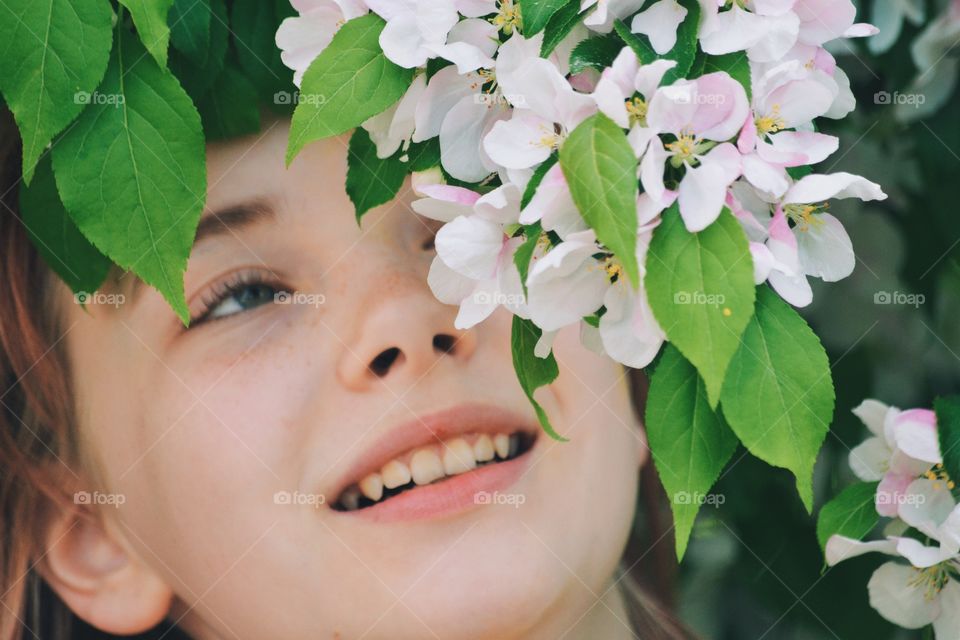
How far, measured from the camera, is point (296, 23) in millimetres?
767

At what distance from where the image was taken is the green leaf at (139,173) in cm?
75

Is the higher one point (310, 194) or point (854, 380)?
point (310, 194)

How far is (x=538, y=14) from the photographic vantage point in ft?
2.10

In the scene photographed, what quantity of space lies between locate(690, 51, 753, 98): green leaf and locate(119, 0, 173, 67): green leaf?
33cm

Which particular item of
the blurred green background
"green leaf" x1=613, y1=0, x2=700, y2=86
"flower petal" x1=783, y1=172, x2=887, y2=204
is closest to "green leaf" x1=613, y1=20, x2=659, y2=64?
A: "green leaf" x1=613, y1=0, x2=700, y2=86

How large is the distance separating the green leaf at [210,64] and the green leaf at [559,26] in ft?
1.06

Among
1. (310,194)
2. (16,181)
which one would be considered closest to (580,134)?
(310,194)

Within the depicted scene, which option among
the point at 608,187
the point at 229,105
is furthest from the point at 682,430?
the point at 229,105

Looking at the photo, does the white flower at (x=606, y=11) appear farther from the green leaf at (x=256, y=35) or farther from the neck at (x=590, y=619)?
the neck at (x=590, y=619)

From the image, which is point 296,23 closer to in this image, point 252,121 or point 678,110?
point 252,121

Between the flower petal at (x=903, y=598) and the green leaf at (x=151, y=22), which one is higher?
the green leaf at (x=151, y=22)

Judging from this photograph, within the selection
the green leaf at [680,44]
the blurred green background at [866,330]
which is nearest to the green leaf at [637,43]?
the green leaf at [680,44]

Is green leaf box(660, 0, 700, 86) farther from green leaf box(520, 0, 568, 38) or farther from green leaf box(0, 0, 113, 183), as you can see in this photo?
green leaf box(0, 0, 113, 183)

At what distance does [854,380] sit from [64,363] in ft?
3.41
